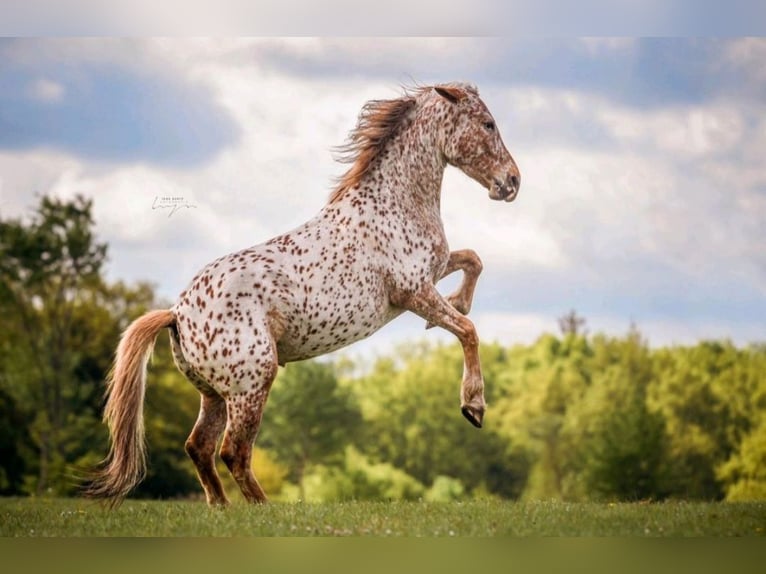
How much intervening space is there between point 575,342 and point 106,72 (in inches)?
1105

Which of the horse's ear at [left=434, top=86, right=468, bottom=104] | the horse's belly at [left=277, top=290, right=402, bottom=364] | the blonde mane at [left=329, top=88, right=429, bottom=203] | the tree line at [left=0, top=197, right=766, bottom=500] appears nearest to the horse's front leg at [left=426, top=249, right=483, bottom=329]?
the horse's belly at [left=277, top=290, right=402, bottom=364]

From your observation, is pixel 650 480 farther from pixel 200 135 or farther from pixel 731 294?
pixel 200 135

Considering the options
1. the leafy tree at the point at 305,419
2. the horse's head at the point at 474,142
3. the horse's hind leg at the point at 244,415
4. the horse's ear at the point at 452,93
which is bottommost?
the leafy tree at the point at 305,419

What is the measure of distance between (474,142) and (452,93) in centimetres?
39

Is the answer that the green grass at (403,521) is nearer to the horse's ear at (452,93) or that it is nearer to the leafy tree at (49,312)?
the horse's ear at (452,93)

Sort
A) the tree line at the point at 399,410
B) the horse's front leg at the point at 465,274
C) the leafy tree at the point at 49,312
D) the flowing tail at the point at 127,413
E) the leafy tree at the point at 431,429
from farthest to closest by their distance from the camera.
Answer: the leafy tree at the point at 431,429 < the tree line at the point at 399,410 < the leafy tree at the point at 49,312 < the horse's front leg at the point at 465,274 < the flowing tail at the point at 127,413

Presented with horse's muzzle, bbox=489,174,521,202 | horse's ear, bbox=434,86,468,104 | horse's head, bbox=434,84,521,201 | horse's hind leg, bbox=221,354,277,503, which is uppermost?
horse's ear, bbox=434,86,468,104

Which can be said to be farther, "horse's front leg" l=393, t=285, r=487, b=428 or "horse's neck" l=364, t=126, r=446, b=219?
"horse's neck" l=364, t=126, r=446, b=219

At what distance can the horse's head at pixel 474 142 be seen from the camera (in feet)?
24.3

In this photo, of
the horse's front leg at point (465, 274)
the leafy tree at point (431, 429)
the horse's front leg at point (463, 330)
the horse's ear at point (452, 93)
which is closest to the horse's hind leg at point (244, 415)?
the horse's front leg at point (463, 330)

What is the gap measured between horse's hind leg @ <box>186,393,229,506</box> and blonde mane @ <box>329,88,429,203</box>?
1714 millimetres

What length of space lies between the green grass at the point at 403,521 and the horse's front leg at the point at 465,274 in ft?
4.89

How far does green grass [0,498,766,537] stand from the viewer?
244 inches

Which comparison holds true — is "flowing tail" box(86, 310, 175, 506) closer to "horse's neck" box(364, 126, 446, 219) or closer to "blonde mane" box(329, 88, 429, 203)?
"blonde mane" box(329, 88, 429, 203)
